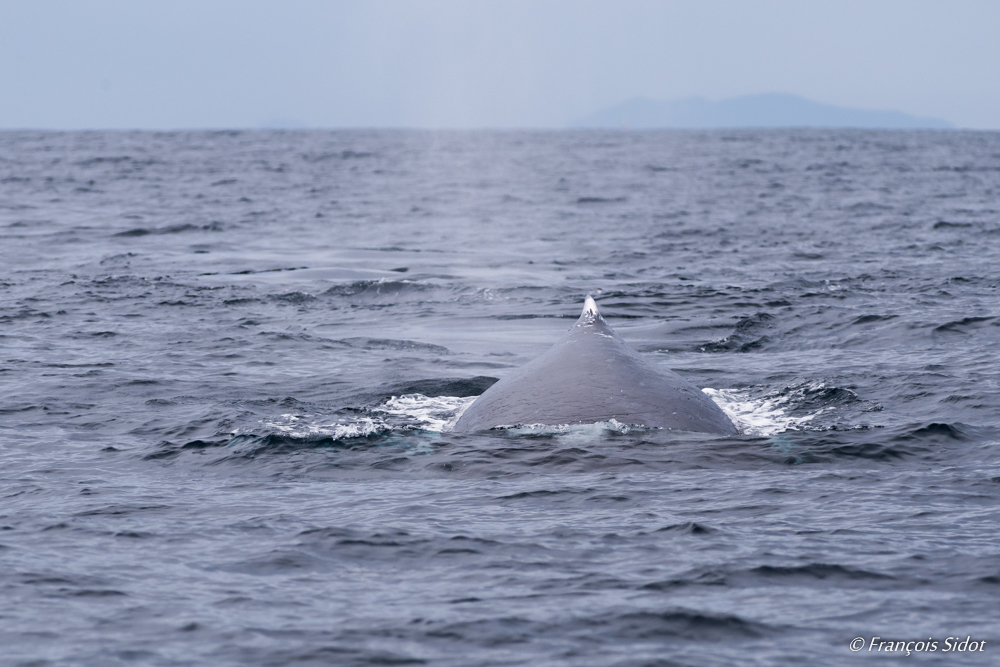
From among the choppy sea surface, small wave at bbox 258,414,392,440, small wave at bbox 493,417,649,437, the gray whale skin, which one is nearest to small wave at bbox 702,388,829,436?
the choppy sea surface

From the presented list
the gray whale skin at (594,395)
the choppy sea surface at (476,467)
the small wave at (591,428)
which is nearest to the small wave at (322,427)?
the choppy sea surface at (476,467)

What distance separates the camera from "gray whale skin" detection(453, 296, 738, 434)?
9430 mm

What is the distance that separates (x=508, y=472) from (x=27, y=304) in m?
12.5

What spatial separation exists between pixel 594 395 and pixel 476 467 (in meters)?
1.16

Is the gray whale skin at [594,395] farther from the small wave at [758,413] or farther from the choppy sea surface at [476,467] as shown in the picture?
the small wave at [758,413]

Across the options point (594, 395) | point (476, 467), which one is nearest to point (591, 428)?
point (594, 395)

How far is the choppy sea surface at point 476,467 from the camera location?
6.27 meters

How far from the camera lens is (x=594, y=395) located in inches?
376

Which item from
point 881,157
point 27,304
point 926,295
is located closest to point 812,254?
point 926,295

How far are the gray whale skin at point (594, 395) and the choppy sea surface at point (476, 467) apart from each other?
19 cm

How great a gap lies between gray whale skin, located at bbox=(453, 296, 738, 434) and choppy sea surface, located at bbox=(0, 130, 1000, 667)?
0.62 ft

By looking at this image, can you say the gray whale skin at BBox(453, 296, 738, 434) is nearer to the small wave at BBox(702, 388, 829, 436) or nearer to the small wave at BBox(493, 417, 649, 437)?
the small wave at BBox(493, 417, 649, 437)

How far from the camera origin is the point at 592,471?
350 inches

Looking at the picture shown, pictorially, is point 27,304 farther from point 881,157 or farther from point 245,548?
point 881,157
